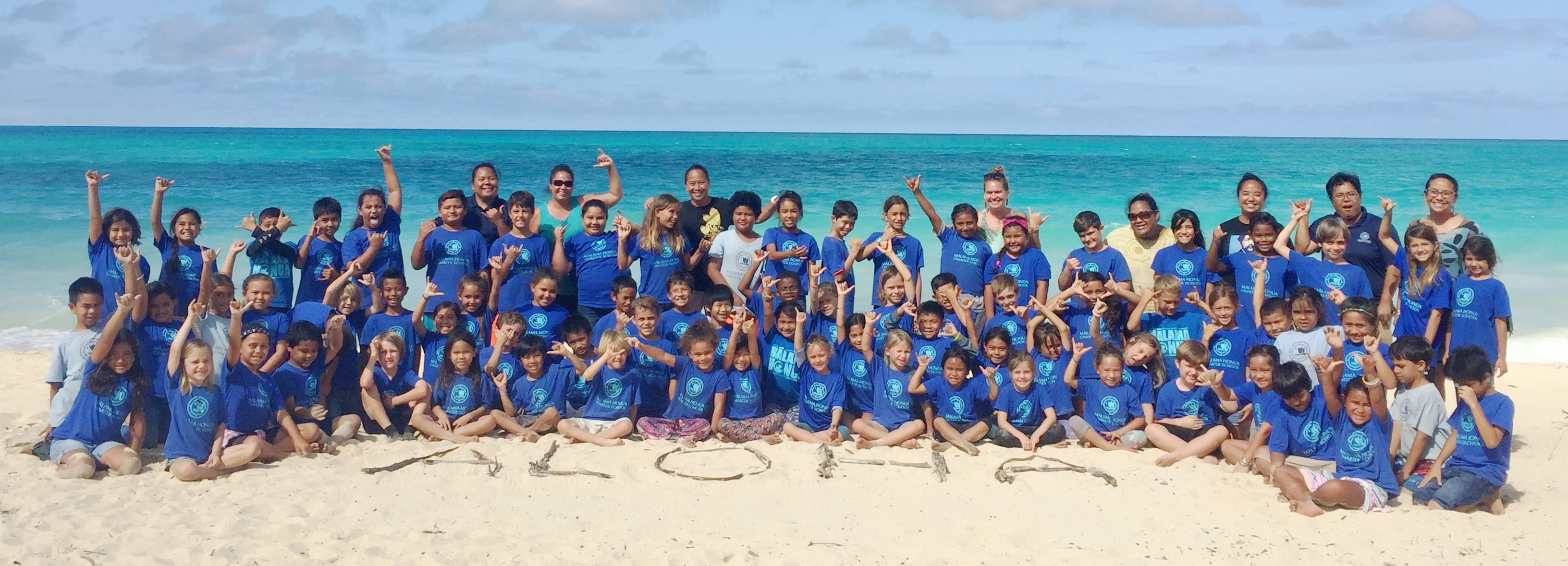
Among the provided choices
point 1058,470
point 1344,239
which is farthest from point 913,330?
point 1344,239

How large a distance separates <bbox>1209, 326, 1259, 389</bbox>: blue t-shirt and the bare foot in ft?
3.52

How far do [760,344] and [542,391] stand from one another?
1411 millimetres

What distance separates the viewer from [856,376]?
6676 millimetres

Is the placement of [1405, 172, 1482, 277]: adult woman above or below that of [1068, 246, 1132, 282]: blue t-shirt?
above

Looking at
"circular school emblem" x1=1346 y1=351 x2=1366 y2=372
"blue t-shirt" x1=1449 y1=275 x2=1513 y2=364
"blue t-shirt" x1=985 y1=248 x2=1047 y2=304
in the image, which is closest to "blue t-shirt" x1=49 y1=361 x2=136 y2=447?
"blue t-shirt" x1=985 y1=248 x2=1047 y2=304

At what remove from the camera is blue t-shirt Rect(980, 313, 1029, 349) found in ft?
→ 22.1

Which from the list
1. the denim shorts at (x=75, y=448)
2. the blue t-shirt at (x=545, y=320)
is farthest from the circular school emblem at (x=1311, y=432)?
the denim shorts at (x=75, y=448)

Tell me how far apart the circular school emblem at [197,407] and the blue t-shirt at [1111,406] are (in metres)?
5.12

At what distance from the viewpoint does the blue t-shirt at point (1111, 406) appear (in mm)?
6387

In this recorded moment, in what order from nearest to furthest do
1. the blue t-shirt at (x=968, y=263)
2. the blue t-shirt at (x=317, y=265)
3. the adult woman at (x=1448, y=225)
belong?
1. the adult woman at (x=1448, y=225)
2. the blue t-shirt at (x=317, y=265)
3. the blue t-shirt at (x=968, y=263)

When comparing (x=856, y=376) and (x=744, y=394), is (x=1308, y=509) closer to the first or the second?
(x=856, y=376)

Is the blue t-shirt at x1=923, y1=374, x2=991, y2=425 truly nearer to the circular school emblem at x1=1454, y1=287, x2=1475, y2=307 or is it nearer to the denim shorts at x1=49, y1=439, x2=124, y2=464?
the circular school emblem at x1=1454, y1=287, x2=1475, y2=307

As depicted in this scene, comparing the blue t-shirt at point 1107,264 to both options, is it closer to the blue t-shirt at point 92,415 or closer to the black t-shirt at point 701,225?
the black t-shirt at point 701,225

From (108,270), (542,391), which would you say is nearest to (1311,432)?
(542,391)
